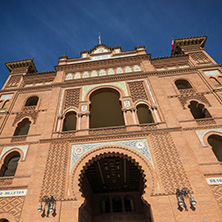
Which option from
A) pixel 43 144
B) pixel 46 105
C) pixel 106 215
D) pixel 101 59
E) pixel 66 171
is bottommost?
pixel 106 215

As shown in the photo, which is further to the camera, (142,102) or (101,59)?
(101,59)

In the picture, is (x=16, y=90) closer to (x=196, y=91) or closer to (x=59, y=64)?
(x=59, y=64)

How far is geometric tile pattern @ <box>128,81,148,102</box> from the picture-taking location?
11.5 metres

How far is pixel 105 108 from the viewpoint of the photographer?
1453cm

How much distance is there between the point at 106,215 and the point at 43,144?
22.0 feet

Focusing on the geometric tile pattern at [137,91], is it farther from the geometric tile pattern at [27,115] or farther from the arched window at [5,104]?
the arched window at [5,104]

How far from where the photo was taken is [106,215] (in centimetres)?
1166

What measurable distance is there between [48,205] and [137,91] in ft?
27.9

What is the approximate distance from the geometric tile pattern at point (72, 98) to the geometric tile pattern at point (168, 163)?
569 centimetres

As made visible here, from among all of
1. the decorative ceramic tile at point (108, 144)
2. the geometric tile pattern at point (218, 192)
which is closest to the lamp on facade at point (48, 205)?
the decorative ceramic tile at point (108, 144)

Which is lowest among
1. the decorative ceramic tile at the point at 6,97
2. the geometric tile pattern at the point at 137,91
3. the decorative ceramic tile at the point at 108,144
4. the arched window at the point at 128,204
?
the arched window at the point at 128,204

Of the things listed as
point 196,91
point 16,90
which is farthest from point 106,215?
point 16,90

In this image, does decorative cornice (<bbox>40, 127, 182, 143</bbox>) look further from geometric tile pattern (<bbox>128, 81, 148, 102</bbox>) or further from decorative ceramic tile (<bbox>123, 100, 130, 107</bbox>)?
geometric tile pattern (<bbox>128, 81, 148, 102</bbox>)

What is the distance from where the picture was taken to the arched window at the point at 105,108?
13336mm
